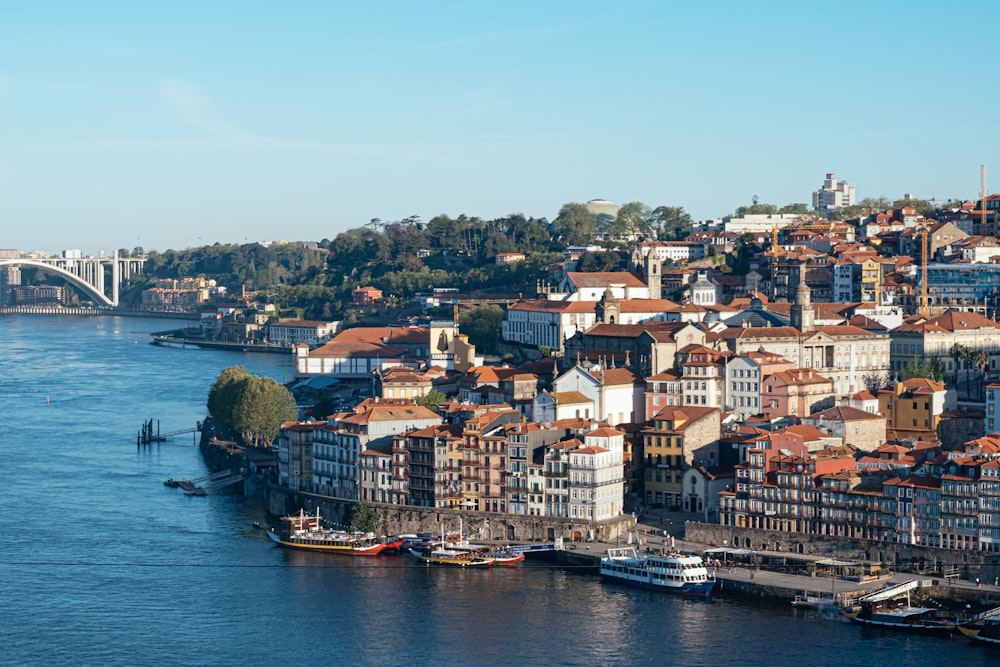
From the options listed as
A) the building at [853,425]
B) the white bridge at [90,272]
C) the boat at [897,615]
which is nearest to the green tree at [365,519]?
the building at [853,425]

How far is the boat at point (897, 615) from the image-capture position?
29.6m

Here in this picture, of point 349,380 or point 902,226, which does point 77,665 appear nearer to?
point 349,380

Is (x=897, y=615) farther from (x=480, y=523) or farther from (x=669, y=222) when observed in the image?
(x=669, y=222)

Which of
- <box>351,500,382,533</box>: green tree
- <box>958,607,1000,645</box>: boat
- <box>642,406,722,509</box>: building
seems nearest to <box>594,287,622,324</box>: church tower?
<box>642,406,722,509</box>: building

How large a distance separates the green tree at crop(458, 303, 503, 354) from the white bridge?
87.6 meters

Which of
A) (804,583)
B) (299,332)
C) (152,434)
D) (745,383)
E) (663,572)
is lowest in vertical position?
(804,583)

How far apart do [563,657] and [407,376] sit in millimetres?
21548

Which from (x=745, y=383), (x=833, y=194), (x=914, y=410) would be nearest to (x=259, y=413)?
(x=745, y=383)

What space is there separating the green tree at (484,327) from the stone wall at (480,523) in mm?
22787

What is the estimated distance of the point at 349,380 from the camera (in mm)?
65500

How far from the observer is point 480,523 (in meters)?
37.0

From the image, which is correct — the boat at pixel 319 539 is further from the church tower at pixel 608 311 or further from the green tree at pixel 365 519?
the church tower at pixel 608 311

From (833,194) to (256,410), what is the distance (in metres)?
64.8

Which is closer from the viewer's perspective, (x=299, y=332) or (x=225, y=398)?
(x=225, y=398)
